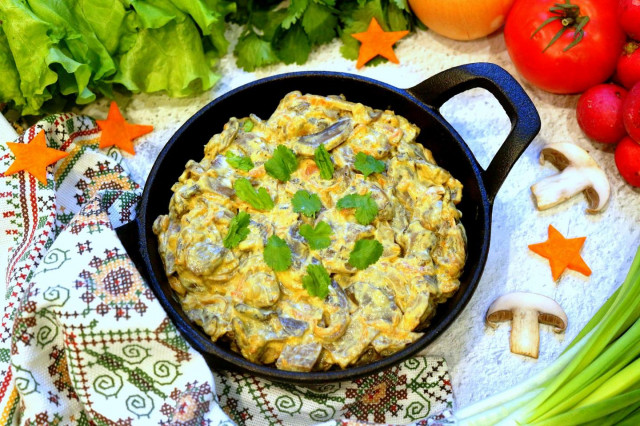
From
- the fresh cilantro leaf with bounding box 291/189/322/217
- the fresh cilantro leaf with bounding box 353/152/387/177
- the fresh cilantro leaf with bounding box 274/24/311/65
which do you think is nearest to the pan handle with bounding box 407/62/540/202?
the fresh cilantro leaf with bounding box 353/152/387/177

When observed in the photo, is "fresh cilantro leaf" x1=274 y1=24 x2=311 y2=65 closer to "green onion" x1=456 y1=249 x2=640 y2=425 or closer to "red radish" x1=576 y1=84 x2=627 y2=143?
"red radish" x1=576 y1=84 x2=627 y2=143

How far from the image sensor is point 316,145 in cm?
226

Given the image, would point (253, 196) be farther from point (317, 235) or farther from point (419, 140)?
point (419, 140)

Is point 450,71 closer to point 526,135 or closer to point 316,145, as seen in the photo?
point 526,135

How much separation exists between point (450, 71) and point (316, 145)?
0.48 meters

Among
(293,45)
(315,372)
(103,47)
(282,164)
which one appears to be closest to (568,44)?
(293,45)

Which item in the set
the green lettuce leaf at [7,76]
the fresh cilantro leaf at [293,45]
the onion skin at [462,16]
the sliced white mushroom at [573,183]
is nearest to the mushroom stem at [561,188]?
the sliced white mushroom at [573,183]

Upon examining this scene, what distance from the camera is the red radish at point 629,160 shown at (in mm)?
2477

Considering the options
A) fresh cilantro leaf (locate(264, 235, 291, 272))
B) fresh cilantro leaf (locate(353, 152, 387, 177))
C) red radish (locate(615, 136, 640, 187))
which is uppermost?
fresh cilantro leaf (locate(353, 152, 387, 177))

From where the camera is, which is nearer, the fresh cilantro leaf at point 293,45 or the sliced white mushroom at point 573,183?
the sliced white mushroom at point 573,183

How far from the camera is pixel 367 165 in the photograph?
2.21 metres

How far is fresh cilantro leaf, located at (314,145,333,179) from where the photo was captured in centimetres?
221

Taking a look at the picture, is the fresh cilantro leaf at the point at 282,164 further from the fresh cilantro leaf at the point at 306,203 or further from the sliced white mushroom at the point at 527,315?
the sliced white mushroom at the point at 527,315

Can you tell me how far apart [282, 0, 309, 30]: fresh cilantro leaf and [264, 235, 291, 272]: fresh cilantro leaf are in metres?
1.00
